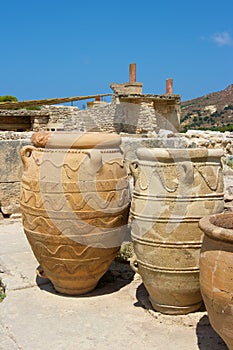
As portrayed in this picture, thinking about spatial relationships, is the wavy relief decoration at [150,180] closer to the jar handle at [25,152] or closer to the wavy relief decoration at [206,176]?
the wavy relief decoration at [206,176]

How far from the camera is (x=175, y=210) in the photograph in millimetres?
2848

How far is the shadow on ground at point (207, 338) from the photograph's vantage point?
2649mm

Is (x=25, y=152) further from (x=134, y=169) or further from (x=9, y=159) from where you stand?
(x=9, y=159)

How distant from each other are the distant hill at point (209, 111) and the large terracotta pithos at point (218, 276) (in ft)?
132

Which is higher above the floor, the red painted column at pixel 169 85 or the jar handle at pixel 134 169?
the red painted column at pixel 169 85

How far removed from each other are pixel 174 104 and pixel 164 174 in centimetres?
1997

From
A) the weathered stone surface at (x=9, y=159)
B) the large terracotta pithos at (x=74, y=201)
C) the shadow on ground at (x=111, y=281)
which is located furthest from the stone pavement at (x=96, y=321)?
the weathered stone surface at (x=9, y=159)

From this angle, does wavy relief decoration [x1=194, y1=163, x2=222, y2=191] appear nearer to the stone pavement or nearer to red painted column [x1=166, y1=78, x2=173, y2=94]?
the stone pavement

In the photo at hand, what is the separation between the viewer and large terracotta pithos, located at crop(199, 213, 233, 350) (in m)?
2.19

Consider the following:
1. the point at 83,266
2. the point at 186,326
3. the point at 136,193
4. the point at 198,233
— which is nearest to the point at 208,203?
the point at 198,233

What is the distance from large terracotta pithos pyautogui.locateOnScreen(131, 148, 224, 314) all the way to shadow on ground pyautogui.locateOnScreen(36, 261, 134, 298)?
0.65 m

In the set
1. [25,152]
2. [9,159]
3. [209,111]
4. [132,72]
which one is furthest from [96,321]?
[209,111]

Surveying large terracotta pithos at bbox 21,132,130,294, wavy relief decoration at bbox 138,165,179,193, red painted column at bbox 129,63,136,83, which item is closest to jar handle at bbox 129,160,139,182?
wavy relief decoration at bbox 138,165,179,193

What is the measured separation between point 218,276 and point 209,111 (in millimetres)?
49556
